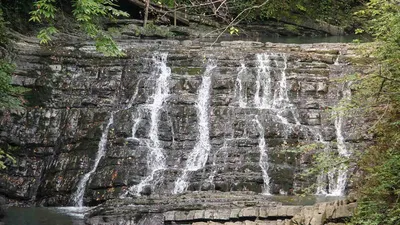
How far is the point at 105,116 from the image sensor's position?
546 inches

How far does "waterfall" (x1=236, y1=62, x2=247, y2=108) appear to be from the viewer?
46.9 ft

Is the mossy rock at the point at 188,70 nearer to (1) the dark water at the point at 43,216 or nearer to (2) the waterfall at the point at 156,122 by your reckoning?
(2) the waterfall at the point at 156,122

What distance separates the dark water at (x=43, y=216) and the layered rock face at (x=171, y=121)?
65 centimetres

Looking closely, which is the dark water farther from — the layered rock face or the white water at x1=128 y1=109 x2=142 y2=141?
→ the white water at x1=128 y1=109 x2=142 y2=141

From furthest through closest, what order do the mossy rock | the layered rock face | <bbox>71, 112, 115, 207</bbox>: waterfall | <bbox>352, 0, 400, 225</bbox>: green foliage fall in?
the mossy rock → the layered rock face → <bbox>71, 112, 115, 207</bbox>: waterfall → <bbox>352, 0, 400, 225</bbox>: green foliage

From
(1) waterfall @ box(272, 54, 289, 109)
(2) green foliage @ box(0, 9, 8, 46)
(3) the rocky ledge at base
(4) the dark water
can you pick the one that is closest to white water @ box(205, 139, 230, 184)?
(3) the rocky ledge at base

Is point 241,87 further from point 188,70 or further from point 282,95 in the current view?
point 188,70

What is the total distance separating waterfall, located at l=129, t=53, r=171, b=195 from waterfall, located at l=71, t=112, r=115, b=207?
68 cm

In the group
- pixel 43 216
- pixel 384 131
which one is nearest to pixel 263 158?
pixel 43 216

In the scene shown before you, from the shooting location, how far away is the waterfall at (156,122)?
12.3 metres

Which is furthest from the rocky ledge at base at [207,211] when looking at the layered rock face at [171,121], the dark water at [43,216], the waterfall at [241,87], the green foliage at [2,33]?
the green foliage at [2,33]

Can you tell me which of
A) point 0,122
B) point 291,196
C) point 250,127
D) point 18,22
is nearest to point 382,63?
point 291,196

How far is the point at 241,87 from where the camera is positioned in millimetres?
14508

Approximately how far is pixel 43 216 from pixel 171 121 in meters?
4.16
